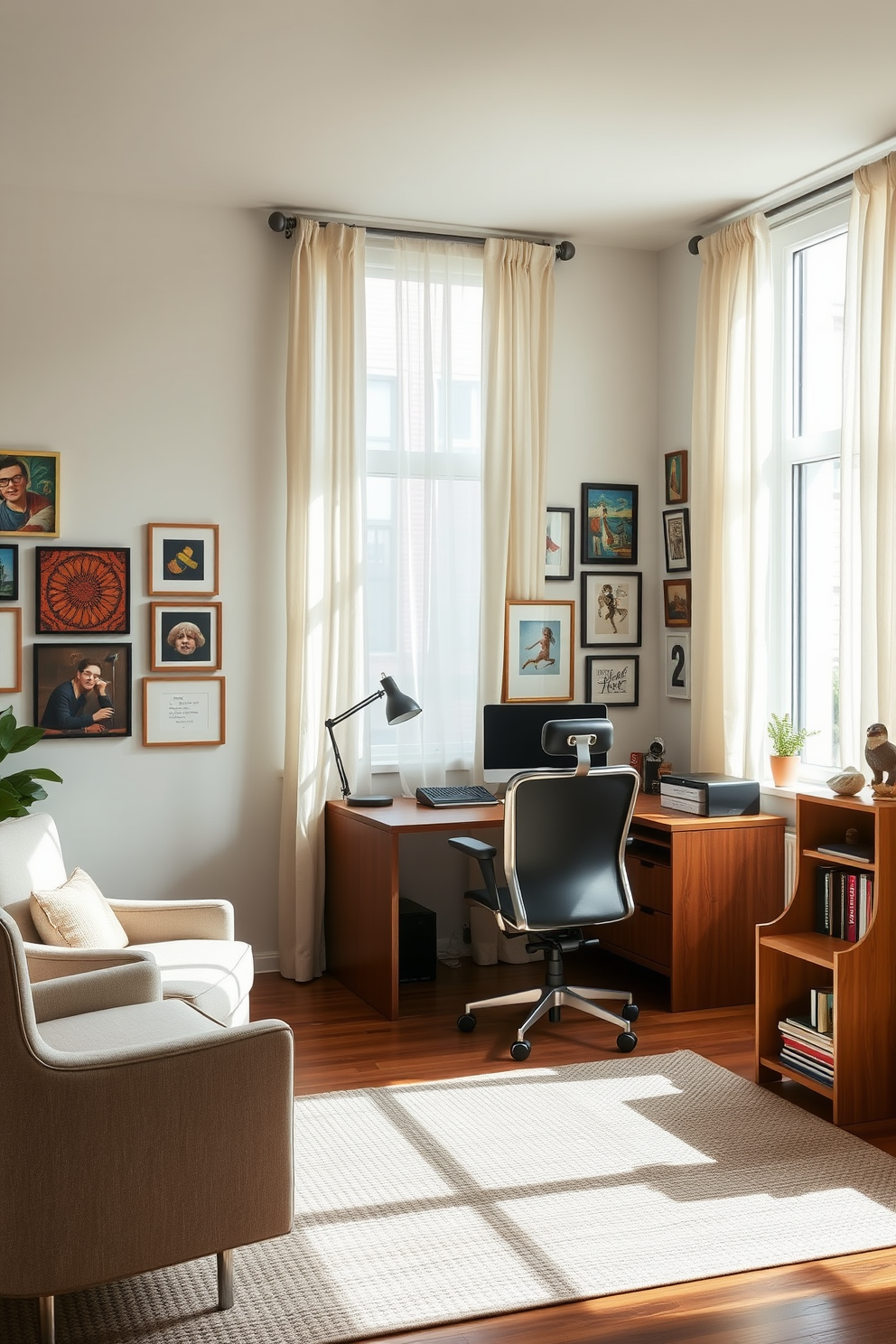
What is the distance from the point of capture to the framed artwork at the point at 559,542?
5270 mm

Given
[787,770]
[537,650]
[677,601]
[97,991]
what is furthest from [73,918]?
[677,601]

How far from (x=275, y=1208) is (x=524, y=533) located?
3.28 metres

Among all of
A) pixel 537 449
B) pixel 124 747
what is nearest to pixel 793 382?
pixel 537 449

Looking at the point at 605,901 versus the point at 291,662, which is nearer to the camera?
the point at 605,901

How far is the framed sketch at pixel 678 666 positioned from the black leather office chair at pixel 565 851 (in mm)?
1419

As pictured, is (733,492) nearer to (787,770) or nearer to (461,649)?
(787,770)

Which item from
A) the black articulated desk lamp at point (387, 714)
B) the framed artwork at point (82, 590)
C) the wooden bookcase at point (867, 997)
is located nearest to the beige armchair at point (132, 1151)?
the wooden bookcase at point (867, 997)

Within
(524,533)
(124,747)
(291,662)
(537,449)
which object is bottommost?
(124,747)

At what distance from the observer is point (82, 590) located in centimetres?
459

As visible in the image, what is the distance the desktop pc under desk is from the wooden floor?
127 millimetres

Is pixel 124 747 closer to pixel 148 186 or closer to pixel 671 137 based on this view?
pixel 148 186

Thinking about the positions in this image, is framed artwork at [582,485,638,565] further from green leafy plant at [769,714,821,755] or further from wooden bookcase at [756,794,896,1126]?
wooden bookcase at [756,794,896,1126]

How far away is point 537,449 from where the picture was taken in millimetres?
5102

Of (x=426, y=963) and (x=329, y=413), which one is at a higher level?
(x=329, y=413)
